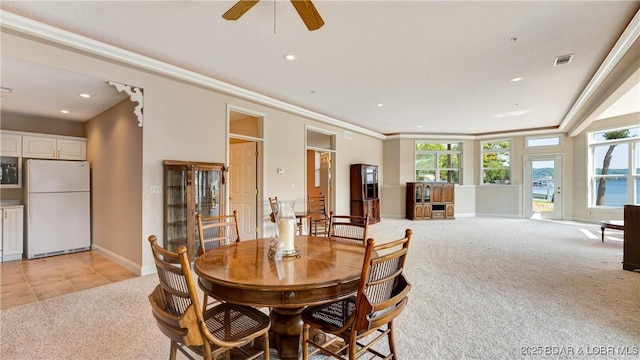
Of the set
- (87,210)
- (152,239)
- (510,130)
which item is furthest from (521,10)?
(510,130)

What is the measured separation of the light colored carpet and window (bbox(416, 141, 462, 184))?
5.15m

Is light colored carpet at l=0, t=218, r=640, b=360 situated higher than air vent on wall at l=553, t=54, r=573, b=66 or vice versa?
air vent on wall at l=553, t=54, r=573, b=66

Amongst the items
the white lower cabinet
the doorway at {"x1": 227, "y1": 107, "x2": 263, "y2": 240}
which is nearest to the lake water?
the doorway at {"x1": 227, "y1": 107, "x2": 263, "y2": 240}

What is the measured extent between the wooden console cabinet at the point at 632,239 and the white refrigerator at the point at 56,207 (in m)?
8.22

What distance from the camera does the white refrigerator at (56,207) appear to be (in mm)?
4457

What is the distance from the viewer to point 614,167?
7152 mm

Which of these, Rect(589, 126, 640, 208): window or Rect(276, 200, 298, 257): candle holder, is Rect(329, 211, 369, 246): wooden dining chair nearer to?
Rect(276, 200, 298, 257): candle holder

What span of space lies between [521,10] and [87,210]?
6629 millimetres

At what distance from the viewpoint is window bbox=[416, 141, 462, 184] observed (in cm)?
938

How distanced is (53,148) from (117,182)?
5.86 feet

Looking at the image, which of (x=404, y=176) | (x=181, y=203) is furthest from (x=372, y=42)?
(x=404, y=176)

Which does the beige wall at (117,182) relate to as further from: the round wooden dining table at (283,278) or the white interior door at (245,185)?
the round wooden dining table at (283,278)

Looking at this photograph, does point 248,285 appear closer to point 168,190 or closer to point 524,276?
point 168,190

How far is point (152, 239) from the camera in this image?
4.75 feet
